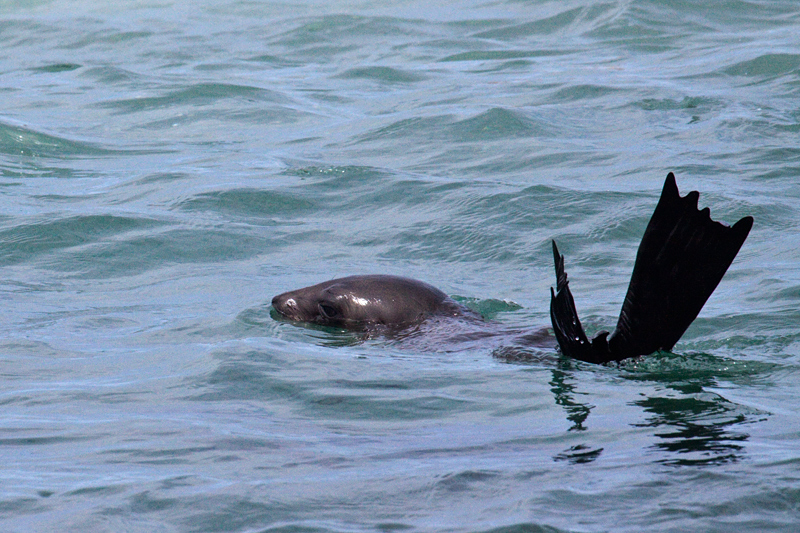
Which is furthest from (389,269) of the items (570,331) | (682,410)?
(682,410)

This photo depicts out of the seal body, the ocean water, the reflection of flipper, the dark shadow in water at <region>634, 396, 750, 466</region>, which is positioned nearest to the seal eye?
the seal body

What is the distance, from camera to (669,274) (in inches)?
176

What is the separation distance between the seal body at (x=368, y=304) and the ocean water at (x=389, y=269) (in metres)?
0.16

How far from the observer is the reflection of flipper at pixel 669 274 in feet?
14.4

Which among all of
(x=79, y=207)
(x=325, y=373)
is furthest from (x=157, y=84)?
(x=325, y=373)

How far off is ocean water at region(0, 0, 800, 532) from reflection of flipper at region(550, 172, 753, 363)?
0.21m

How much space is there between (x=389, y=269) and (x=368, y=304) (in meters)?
1.42

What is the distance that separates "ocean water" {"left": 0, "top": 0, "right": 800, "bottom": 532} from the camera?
337 cm

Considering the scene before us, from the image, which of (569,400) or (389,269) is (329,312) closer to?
(389,269)

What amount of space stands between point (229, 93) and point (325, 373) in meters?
8.88

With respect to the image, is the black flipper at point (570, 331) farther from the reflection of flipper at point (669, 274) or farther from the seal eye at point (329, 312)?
the seal eye at point (329, 312)

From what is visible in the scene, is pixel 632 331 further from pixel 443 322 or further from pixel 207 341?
pixel 207 341

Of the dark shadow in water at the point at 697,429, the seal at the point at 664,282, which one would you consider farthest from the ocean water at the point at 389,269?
the seal at the point at 664,282

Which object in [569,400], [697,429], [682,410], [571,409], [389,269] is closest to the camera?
[697,429]
